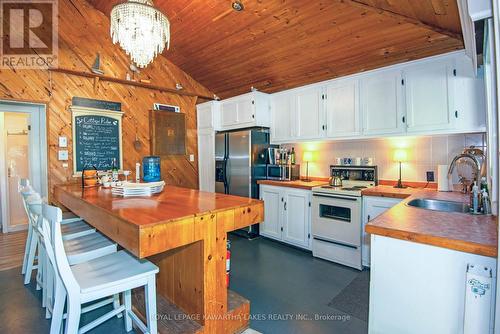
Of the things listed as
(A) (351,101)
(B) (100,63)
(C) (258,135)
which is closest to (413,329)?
(A) (351,101)

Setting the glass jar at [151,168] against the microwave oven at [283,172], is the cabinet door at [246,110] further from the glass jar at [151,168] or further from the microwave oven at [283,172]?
the glass jar at [151,168]

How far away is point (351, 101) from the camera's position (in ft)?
10.7

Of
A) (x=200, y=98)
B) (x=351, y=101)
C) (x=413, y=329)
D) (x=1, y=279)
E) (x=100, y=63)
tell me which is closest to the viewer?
(x=413, y=329)

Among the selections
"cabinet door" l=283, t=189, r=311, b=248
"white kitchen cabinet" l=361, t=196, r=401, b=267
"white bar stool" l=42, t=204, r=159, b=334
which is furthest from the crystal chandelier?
"white kitchen cabinet" l=361, t=196, r=401, b=267

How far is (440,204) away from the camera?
83.0 inches

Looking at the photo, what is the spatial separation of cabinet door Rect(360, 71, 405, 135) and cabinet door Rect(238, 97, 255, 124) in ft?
5.34

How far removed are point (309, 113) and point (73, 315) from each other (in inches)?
131

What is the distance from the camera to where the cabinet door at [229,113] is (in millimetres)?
4395

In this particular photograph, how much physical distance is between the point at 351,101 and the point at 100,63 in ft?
12.1

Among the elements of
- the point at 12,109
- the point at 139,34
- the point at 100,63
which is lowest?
the point at 12,109

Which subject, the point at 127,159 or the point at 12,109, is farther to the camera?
the point at 127,159

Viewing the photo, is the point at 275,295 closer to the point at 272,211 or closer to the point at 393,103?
the point at 272,211

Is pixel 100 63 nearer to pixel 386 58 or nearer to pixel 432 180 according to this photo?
pixel 386 58

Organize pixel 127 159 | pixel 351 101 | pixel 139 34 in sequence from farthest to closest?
pixel 127 159
pixel 351 101
pixel 139 34
